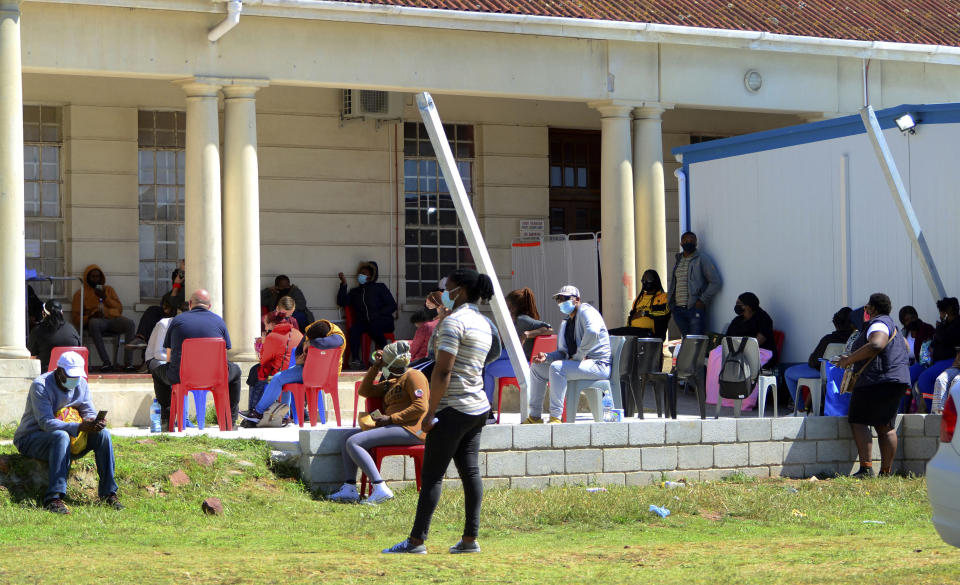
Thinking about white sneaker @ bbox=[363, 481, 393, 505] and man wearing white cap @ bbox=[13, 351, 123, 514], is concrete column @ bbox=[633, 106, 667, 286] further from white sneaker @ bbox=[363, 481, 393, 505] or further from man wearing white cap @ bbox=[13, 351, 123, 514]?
man wearing white cap @ bbox=[13, 351, 123, 514]

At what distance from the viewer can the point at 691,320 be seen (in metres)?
17.8

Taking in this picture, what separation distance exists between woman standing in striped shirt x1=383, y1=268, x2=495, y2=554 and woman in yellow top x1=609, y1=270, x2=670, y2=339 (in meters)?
9.54

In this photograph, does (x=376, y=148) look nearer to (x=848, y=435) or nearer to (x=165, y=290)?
(x=165, y=290)

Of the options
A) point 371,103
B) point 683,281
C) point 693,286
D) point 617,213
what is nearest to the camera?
point 693,286

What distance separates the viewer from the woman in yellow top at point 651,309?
59.1 feet

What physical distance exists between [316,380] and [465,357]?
583cm

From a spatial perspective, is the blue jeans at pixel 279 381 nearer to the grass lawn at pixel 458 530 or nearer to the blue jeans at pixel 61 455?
the grass lawn at pixel 458 530

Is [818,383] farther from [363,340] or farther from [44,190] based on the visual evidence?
[44,190]

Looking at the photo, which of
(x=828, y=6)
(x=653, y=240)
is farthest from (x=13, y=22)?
(x=828, y=6)

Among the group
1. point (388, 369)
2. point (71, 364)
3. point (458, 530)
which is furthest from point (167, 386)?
point (458, 530)

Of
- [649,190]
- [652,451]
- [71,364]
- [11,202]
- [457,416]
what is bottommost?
[652,451]

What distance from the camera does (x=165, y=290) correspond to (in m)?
20.0

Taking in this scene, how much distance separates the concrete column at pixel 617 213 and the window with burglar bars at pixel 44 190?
270 inches

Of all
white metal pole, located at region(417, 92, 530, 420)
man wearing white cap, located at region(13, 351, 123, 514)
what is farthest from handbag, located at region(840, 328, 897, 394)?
man wearing white cap, located at region(13, 351, 123, 514)
